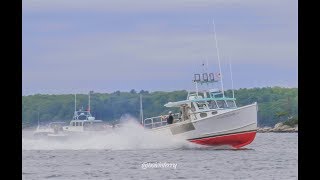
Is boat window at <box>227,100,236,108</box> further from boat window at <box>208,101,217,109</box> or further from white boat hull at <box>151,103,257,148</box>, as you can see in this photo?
white boat hull at <box>151,103,257,148</box>

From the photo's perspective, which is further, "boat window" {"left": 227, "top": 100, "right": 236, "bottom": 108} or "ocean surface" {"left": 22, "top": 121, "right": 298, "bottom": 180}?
"boat window" {"left": 227, "top": 100, "right": 236, "bottom": 108}

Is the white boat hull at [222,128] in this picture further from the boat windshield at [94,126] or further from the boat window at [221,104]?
the boat windshield at [94,126]

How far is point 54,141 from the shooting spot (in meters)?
59.2

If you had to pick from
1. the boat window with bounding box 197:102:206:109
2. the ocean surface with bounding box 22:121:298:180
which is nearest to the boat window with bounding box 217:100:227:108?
the boat window with bounding box 197:102:206:109

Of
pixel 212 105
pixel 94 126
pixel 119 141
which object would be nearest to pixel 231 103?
pixel 212 105

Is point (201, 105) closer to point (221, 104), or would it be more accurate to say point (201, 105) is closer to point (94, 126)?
point (221, 104)

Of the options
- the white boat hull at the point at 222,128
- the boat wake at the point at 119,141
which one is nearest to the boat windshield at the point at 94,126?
the boat wake at the point at 119,141

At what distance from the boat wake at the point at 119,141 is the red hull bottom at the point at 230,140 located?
0.71m

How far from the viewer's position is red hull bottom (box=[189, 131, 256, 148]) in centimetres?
4741

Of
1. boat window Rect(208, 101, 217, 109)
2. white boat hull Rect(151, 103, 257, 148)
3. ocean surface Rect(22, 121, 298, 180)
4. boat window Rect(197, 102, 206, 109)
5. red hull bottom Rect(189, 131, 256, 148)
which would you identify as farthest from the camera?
boat window Rect(197, 102, 206, 109)

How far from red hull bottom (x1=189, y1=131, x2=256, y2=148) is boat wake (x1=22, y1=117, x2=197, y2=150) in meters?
0.71

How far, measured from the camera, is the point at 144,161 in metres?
39.9
